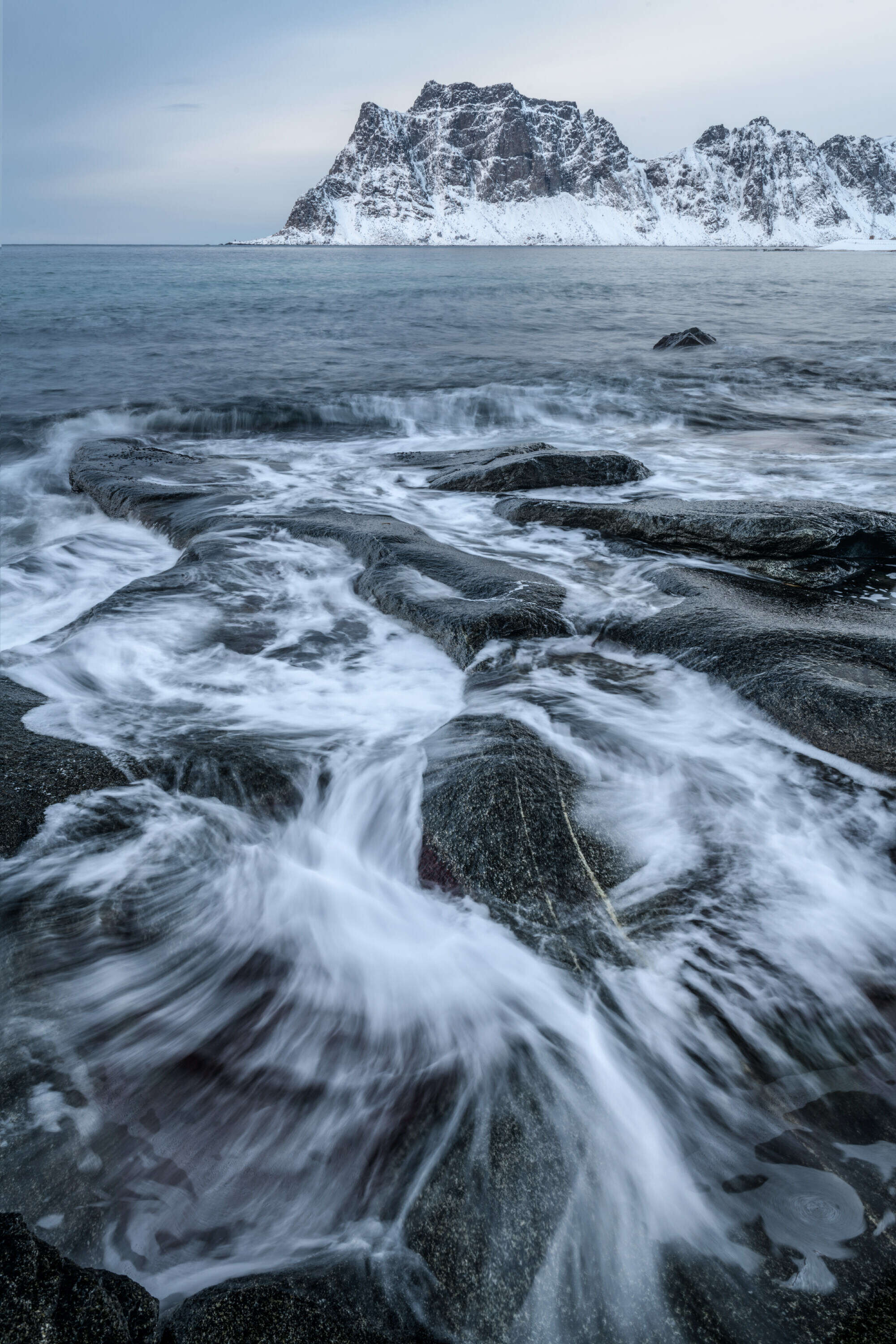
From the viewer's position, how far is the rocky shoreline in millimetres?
1286

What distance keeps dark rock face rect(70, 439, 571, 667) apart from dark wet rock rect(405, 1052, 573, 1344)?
7.45 ft

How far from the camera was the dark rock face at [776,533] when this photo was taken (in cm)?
442

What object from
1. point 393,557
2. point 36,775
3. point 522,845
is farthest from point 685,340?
point 36,775

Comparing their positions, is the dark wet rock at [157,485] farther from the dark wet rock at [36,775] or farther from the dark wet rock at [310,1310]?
the dark wet rock at [310,1310]

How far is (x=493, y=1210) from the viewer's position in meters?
1.49

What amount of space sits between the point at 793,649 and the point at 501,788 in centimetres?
165

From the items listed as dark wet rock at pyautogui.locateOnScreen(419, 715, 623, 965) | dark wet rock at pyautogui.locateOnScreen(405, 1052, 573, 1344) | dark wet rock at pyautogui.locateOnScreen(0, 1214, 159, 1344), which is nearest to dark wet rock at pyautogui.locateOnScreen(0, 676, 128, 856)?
dark wet rock at pyautogui.locateOnScreen(419, 715, 623, 965)

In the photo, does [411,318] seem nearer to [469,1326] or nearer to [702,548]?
[702,548]

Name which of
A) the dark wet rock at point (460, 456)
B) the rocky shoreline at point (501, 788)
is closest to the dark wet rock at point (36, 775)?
the rocky shoreline at point (501, 788)

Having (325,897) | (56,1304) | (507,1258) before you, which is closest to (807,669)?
(325,897)

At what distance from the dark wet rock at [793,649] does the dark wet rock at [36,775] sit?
2.50 m

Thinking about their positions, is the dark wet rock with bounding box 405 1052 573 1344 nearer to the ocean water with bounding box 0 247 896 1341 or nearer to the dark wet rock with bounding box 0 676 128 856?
the ocean water with bounding box 0 247 896 1341

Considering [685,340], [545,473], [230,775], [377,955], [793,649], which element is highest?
[685,340]

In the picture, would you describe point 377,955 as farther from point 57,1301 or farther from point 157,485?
point 157,485
